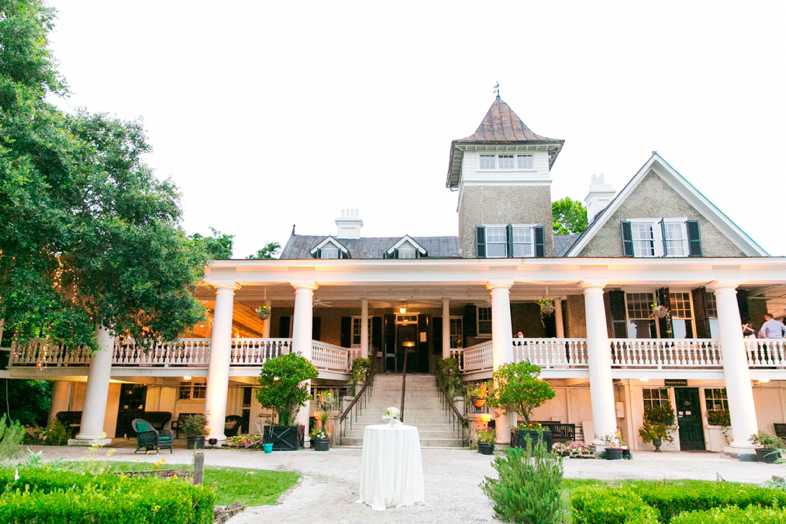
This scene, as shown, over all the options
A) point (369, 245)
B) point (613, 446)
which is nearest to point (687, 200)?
point (613, 446)

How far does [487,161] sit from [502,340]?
310 inches

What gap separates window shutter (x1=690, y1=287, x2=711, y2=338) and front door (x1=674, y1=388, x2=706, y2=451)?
2065 mm

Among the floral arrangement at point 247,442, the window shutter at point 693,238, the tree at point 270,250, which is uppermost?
the tree at point 270,250

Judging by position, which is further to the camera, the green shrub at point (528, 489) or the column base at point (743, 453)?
the column base at point (743, 453)

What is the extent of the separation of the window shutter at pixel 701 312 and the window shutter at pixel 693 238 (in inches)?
52.7

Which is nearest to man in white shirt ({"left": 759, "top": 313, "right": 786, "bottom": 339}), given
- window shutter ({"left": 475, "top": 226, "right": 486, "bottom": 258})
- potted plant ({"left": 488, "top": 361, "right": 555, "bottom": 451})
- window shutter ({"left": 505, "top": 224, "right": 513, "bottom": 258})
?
potted plant ({"left": 488, "top": 361, "right": 555, "bottom": 451})

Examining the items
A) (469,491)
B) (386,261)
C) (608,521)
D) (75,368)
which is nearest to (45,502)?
(608,521)

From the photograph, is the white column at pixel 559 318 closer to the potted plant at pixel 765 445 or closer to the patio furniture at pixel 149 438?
the potted plant at pixel 765 445

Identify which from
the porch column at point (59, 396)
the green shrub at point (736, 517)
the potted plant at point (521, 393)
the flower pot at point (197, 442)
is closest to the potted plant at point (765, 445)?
the potted plant at point (521, 393)

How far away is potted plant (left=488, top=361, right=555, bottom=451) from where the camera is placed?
45.3 ft

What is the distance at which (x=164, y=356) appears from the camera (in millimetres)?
16406

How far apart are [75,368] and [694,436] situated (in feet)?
63.8

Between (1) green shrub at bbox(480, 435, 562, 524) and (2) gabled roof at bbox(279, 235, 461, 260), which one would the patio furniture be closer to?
(1) green shrub at bbox(480, 435, 562, 524)

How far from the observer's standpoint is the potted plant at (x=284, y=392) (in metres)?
14.2
